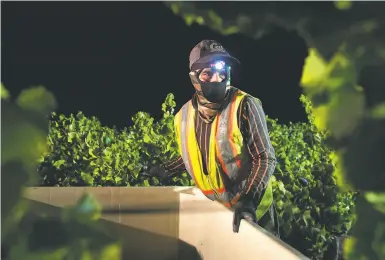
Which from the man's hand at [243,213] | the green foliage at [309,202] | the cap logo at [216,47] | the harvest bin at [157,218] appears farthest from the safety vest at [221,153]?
the green foliage at [309,202]

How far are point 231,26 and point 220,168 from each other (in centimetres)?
253

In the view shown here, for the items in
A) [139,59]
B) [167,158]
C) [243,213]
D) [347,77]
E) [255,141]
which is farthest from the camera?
[167,158]

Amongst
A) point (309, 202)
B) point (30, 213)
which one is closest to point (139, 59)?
point (309, 202)

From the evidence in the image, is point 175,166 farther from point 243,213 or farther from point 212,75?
point 243,213

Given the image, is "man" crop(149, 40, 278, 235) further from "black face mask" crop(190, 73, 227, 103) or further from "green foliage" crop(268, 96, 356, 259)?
"green foliage" crop(268, 96, 356, 259)

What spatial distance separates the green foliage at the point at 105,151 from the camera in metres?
4.82

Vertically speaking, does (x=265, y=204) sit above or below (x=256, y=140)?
below

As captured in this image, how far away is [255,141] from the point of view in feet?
11.5

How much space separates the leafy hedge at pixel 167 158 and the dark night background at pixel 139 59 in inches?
9.1

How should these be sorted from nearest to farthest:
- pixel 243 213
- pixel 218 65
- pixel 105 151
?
pixel 243 213 < pixel 218 65 < pixel 105 151

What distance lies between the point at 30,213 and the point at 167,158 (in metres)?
3.73

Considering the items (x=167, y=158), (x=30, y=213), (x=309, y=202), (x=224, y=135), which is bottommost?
(x=309, y=202)

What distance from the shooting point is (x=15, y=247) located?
1.03 m

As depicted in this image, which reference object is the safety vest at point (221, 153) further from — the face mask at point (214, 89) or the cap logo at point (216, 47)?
the cap logo at point (216, 47)
